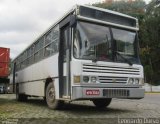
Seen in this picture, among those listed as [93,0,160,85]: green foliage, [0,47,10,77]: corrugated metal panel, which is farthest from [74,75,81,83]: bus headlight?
[93,0,160,85]: green foliage

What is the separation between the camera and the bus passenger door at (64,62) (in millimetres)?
10773

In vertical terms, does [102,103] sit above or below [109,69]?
below

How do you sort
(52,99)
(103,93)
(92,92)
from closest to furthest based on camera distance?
(92,92) < (103,93) < (52,99)

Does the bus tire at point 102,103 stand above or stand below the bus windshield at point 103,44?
below

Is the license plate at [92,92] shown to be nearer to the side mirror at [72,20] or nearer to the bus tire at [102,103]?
the side mirror at [72,20]

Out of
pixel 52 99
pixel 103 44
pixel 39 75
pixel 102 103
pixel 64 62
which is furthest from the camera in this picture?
pixel 39 75

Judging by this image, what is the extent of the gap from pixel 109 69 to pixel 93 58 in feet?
2.01

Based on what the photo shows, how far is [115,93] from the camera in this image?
416 inches

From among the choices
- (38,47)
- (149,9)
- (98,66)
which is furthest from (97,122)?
(149,9)

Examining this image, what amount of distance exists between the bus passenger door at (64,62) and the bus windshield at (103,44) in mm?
574

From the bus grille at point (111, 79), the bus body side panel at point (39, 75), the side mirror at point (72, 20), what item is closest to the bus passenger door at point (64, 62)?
the bus body side panel at point (39, 75)

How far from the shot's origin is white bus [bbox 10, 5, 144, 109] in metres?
10.3

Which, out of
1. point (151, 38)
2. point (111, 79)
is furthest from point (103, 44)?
point (151, 38)

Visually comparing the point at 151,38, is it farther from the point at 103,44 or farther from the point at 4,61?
the point at 103,44
